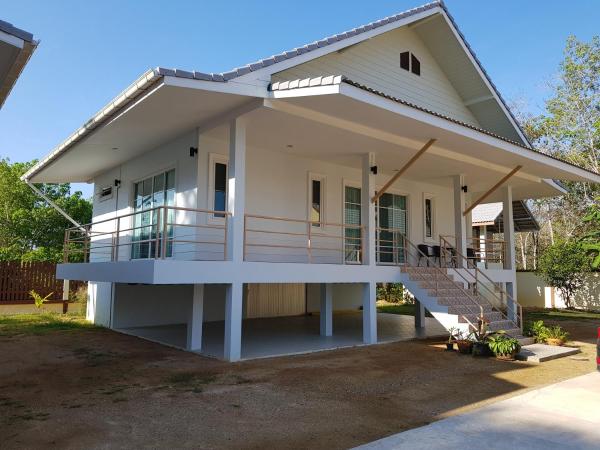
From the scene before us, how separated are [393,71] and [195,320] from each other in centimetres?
847

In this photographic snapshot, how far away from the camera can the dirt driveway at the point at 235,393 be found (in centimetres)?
506

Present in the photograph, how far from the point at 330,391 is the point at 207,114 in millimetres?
5940

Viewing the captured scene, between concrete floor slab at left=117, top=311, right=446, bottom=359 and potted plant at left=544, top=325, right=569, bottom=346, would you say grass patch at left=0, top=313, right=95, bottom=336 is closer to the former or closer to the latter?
concrete floor slab at left=117, top=311, right=446, bottom=359

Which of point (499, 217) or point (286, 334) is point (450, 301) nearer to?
point (286, 334)

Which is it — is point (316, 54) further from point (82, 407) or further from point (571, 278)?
point (571, 278)

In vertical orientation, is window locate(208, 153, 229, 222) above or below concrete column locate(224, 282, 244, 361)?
above

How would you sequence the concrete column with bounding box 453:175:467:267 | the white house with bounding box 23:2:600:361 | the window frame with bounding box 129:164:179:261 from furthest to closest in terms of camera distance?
1. the concrete column with bounding box 453:175:467:267
2. the window frame with bounding box 129:164:179:261
3. the white house with bounding box 23:2:600:361

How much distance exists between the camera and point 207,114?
31.7 ft

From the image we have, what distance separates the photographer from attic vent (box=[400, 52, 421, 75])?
1334cm

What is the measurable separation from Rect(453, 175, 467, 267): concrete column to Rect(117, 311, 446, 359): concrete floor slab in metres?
2.56

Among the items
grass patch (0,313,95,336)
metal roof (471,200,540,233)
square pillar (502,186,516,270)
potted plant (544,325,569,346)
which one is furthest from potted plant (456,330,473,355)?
metal roof (471,200,540,233)

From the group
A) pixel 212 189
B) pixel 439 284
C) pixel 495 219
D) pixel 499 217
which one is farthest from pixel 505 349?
pixel 499 217

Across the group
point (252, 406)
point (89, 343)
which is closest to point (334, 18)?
point (89, 343)

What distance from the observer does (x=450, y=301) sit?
11.4 metres
